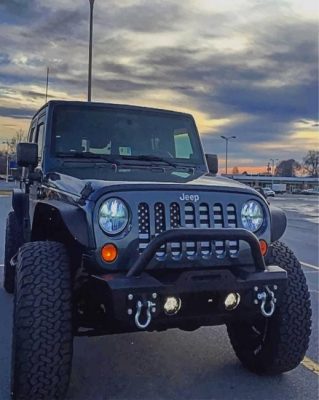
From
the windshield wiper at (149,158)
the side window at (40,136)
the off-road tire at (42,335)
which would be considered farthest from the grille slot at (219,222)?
the side window at (40,136)

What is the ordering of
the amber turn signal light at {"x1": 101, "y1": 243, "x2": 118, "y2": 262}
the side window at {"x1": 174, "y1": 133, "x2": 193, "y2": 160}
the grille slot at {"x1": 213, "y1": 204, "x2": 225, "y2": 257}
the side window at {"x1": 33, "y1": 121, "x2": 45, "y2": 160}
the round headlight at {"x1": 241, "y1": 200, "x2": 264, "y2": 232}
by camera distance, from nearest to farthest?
the amber turn signal light at {"x1": 101, "y1": 243, "x2": 118, "y2": 262} → the grille slot at {"x1": 213, "y1": 204, "x2": 225, "y2": 257} → the round headlight at {"x1": 241, "y1": 200, "x2": 264, "y2": 232} → the side window at {"x1": 33, "y1": 121, "x2": 45, "y2": 160} → the side window at {"x1": 174, "y1": 133, "x2": 193, "y2": 160}

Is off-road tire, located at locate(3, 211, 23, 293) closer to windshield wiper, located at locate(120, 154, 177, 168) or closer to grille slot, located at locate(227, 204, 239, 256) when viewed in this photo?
windshield wiper, located at locate(120, 154, 177, 168)

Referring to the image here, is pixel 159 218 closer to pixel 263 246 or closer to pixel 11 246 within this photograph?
pixel 263 246

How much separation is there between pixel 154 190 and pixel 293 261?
51.2 inches

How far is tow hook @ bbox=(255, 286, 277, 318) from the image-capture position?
362 centimetres

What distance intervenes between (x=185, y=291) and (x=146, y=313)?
28 centimetres

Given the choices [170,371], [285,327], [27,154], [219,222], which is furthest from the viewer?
[27,154]

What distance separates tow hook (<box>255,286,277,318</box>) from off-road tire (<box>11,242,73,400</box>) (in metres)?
1.26

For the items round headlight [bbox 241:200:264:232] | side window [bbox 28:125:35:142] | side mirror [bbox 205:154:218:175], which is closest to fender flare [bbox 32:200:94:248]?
round headlight [bbox 241:200:264:232]

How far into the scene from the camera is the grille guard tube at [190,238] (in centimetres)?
328

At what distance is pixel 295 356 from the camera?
13.3ft

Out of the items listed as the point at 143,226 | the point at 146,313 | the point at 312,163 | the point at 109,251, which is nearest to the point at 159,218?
the point at 143,226

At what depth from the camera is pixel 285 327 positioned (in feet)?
13.0

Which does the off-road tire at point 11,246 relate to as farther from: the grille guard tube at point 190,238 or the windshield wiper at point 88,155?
the grille guard tube at point 190,238
